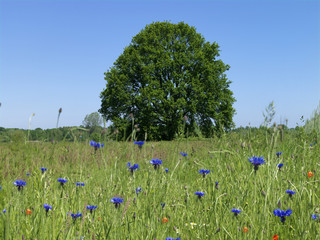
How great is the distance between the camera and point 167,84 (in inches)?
945

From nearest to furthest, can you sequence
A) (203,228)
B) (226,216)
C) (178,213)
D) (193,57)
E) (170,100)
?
(203,228), (226,216), (178,213), (170,100), (193,57)

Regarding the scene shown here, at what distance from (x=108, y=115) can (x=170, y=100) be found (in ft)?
19.8

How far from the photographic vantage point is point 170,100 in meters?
23.3

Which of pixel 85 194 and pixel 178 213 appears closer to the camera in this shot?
pixel 178 213

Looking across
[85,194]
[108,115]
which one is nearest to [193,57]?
[108,115]

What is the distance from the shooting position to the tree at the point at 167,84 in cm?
2405

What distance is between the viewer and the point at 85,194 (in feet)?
10.6

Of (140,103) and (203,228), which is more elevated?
(140,103)

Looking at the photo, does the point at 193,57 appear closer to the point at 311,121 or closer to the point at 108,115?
the point at 108,115

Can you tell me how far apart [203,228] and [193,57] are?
24.0 meters

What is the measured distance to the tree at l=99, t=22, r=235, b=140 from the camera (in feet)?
78.9

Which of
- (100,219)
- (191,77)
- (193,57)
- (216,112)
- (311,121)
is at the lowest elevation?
(100,219)

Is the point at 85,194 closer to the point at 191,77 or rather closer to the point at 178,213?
the point at 178,213

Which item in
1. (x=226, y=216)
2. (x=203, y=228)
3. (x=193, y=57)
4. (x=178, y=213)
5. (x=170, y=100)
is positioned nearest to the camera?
(x=203, y=228)
